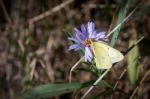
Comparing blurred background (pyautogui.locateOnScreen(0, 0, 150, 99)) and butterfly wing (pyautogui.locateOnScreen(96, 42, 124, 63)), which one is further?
blurred background (pyautogui.locateOnScreen(0, 0, 150, 99))

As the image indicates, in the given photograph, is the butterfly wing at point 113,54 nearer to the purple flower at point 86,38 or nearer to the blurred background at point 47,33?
the purple flower at point 86,38

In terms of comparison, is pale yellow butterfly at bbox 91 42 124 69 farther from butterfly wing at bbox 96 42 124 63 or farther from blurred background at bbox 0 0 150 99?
blurred background at bbox 0 0 150 99

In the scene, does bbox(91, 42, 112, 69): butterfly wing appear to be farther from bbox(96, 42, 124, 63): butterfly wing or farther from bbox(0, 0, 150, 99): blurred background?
bbox(0, 0, 150, 99): blurred background

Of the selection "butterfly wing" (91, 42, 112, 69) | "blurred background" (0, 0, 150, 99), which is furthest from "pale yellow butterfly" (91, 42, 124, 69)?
"blurred background" (0, 0, 150, 99)

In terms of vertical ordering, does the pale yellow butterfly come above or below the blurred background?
below

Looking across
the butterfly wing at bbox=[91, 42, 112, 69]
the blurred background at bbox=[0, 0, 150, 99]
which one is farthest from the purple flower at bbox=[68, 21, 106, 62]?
the blurred background at bbox=[0, 0, 150, 99]

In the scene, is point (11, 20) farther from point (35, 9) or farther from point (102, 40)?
point (102, 40)

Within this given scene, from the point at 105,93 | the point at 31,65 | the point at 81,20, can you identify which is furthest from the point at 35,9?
the point at 105,93
